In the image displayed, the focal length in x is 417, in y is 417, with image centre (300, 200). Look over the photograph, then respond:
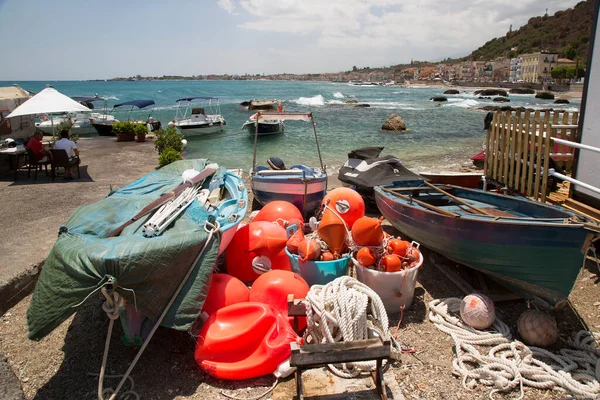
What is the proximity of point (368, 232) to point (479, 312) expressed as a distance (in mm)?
1541

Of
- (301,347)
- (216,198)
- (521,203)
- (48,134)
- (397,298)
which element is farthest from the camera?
(48,134)

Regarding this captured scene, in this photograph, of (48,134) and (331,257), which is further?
(48,134)

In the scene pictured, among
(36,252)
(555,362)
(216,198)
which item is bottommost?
(555,362)

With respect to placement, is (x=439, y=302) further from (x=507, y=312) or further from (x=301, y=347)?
(x=301, y=347)

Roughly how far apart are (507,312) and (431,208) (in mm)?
1726

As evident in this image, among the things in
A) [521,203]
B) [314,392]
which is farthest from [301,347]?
[521,203]

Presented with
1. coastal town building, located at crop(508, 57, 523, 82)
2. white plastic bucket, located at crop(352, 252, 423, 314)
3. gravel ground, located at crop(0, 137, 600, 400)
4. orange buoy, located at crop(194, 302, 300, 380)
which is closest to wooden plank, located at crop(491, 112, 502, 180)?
gravel ground, located at crop(0, 137, 600, 400)

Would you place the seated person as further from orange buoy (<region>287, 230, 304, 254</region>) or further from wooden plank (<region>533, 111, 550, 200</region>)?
wooden plank (<region>533, 111, 550, 200</region>)

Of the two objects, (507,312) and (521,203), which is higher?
(521,203)

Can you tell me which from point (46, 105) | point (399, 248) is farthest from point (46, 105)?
point (399, 248)

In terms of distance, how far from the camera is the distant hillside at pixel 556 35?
12462 cm

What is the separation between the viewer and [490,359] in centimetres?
429

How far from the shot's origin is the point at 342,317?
4.05 m

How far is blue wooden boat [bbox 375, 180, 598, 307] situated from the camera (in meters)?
4.43
